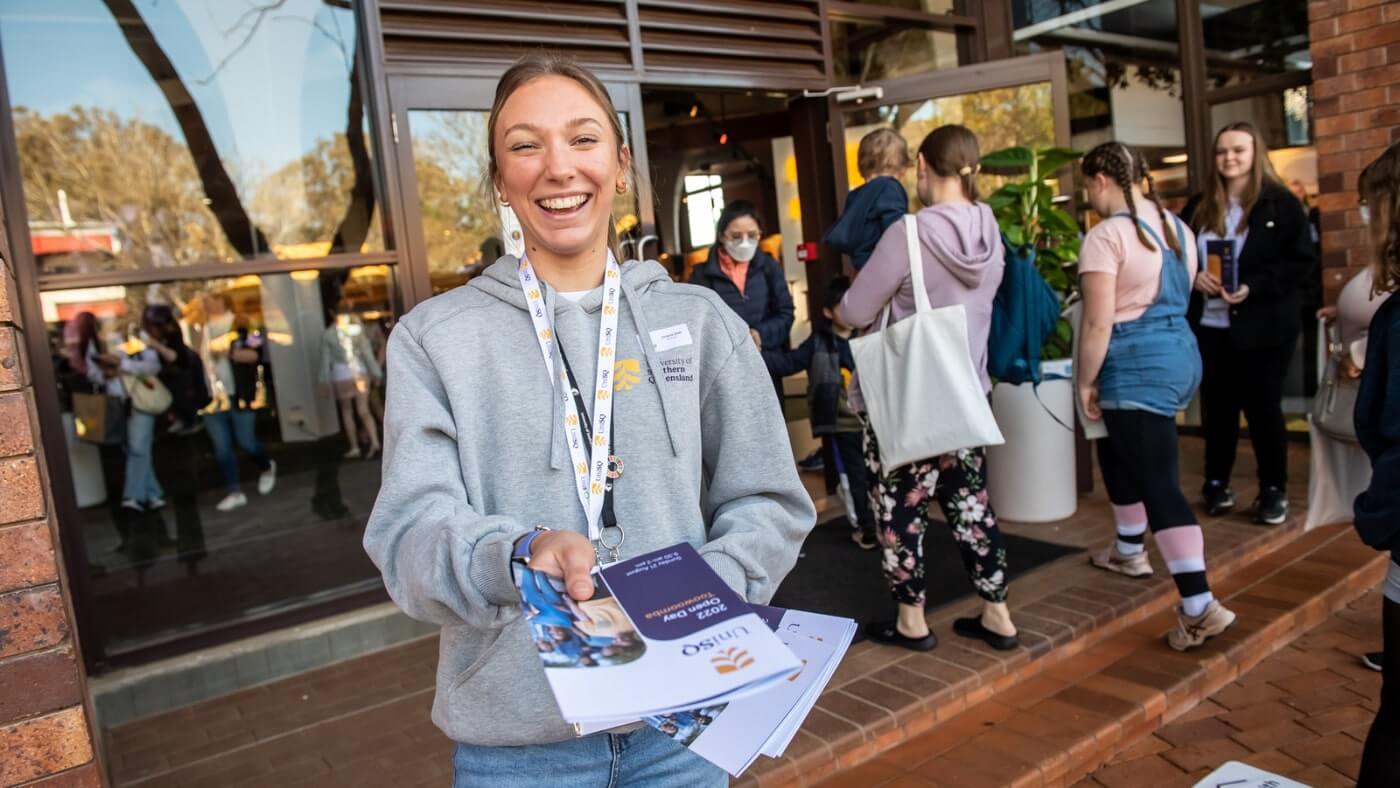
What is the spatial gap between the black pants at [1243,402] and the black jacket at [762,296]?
2.28 m

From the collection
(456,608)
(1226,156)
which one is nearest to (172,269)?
(456,608)

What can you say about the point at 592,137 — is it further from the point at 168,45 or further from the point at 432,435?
the point at 168,45

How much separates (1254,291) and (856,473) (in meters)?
2.18

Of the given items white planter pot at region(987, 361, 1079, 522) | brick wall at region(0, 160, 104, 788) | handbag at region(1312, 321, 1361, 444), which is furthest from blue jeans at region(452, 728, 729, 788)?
white planter pot at region(987, 361, 1079, 522)

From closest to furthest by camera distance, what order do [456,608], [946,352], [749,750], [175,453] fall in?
1. [456,608]
2. [749,750]
3. [946,352]
4. [175,453]

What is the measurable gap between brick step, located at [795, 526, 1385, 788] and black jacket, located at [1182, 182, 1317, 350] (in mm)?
1186

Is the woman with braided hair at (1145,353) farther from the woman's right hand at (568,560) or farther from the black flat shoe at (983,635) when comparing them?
the woman's right hand at (568,560)

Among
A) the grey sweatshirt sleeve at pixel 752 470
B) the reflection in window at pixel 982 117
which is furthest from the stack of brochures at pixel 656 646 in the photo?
the reflection in window at pixel 982 117

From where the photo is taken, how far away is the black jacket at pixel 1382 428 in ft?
6.75

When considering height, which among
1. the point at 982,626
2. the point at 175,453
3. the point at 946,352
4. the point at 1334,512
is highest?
the point at 946,352

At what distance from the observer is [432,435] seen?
128 centimetres

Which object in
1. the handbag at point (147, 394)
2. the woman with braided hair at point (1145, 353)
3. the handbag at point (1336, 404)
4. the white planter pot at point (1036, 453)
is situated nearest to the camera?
the handbag at point (1336, 404)

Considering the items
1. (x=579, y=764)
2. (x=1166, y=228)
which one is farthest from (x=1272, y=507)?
(x=579, y=764)

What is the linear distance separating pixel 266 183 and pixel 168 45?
944mm
